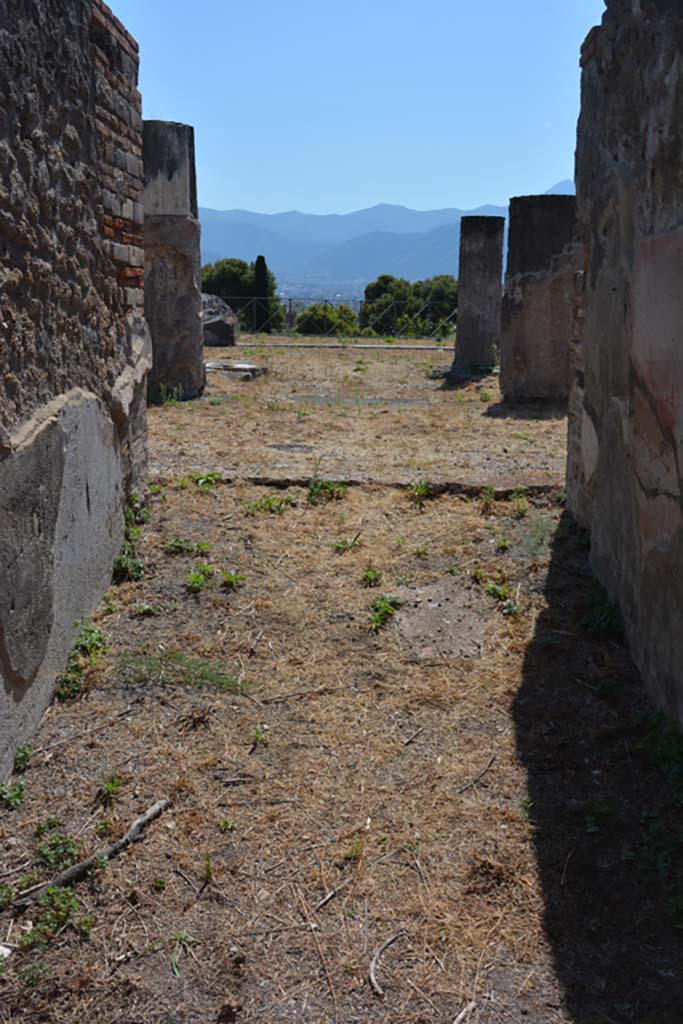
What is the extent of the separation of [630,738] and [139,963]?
6.25 feet

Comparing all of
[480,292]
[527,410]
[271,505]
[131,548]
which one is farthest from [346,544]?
[480,292]

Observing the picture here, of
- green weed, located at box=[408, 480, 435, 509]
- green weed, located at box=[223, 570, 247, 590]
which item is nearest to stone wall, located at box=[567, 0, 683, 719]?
green weed, located at box=[408, 480, 435, 509]

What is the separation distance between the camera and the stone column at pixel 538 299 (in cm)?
1023

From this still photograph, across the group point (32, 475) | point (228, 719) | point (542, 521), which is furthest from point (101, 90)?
point (542, 521)

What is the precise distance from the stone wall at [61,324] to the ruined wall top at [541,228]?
5.87m

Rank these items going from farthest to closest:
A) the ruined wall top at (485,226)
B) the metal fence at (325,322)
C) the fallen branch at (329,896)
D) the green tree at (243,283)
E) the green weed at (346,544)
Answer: the green tree at (243,283)
the metal fence at (325,322)
the ruined wall top at (485,226)
the green weed at (346,544)
the fallen branch at (329,896)

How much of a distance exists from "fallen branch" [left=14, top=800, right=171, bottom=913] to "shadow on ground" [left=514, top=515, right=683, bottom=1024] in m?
1.21

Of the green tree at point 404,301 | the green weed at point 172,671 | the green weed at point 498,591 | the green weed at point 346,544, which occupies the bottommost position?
the green weed at point 172,671

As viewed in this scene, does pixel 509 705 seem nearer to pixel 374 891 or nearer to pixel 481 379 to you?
pixel 374 891

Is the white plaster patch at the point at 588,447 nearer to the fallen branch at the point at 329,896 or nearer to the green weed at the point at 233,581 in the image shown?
the green weed at the point at 233,581

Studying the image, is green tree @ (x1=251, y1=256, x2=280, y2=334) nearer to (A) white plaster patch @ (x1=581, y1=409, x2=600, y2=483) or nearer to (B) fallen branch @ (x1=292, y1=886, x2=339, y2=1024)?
(A) white plaster patch @ (x1=581, y1=409, x2=600, y2=483)

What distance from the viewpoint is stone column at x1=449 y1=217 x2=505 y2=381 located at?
13.6 m

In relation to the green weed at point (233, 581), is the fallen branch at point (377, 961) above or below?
below

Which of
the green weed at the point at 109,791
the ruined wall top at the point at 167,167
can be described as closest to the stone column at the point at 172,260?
the ruined wall top at the point at 167,167
